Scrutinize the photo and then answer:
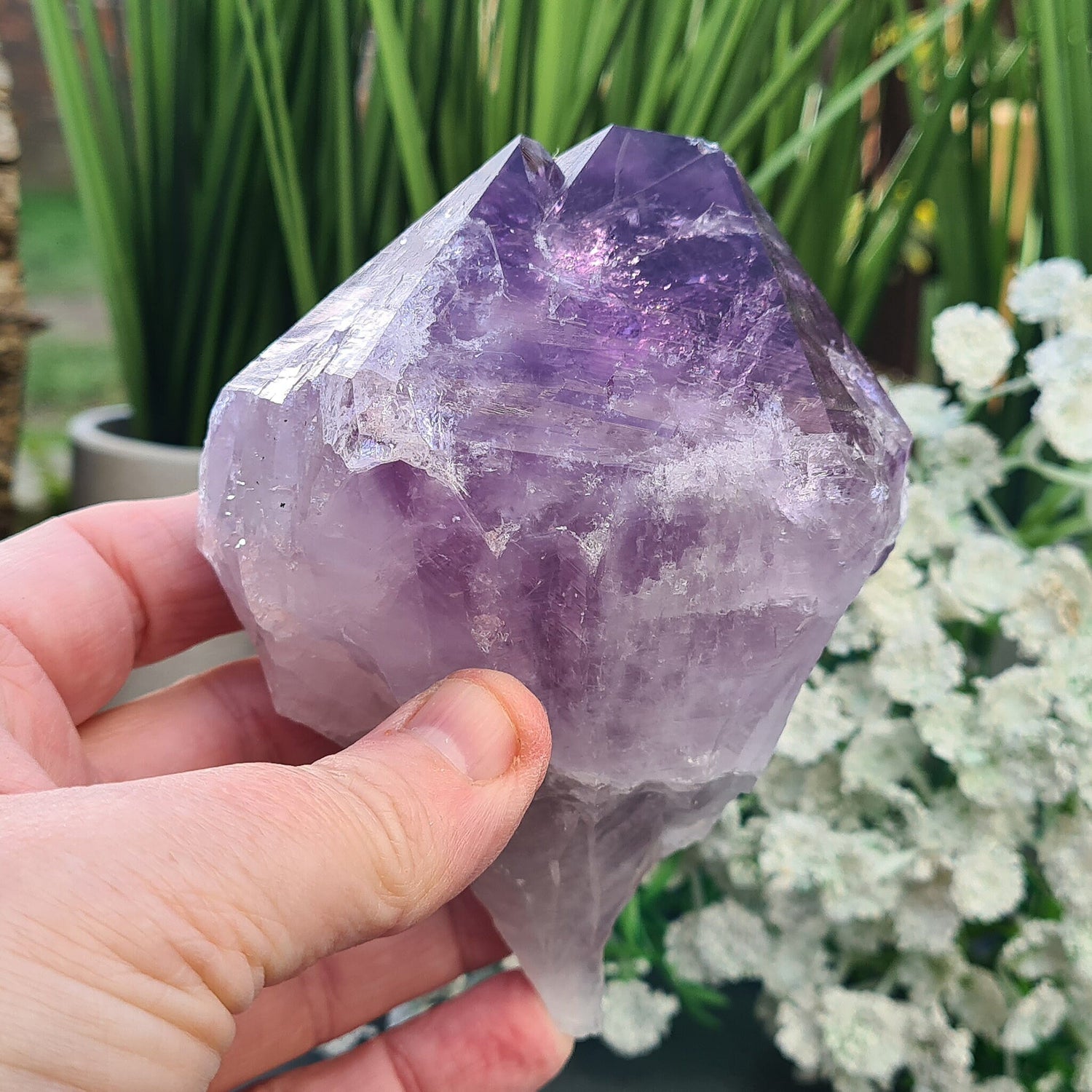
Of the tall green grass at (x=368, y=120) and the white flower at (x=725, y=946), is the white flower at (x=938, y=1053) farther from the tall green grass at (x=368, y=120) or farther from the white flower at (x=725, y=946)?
the tall green grass at (x=368, y=120)

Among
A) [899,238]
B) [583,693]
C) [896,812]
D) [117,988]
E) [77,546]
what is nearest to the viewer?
[117,988]

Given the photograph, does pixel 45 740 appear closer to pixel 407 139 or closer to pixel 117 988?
pixel 117 988

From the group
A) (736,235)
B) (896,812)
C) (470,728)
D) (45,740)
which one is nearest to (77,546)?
(45,740)

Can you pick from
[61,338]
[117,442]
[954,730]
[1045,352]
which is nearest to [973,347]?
[1045,352]

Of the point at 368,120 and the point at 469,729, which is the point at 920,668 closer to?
the point at 469,729

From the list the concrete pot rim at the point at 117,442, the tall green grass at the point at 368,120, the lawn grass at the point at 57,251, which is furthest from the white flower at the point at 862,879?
the lawn grass at the point at 57,251
